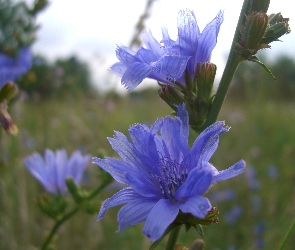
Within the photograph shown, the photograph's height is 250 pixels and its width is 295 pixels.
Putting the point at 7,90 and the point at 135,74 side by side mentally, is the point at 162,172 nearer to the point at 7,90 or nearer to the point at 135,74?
the point at 135,74

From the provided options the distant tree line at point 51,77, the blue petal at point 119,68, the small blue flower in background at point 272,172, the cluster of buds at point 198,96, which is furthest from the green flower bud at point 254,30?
the small blue flower in background at point 272,172

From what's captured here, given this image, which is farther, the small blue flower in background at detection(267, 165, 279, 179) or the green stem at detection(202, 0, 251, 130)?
the small blue flower in background at detection(267, 165, 279, 179)

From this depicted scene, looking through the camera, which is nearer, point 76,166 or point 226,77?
point 226,77

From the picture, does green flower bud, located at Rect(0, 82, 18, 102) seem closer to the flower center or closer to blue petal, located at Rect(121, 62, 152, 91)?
blue petal, located at Rect(121, 62, 152, 91)

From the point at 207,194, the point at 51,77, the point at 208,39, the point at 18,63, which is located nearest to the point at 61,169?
the point at 18,63

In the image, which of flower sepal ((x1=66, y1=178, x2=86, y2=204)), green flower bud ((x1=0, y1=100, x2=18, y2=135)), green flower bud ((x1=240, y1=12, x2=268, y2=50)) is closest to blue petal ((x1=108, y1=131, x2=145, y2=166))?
green flower bud ((x1=240, y1=12, x2=268, y2=50))

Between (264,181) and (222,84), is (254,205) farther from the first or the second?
(222,84)
